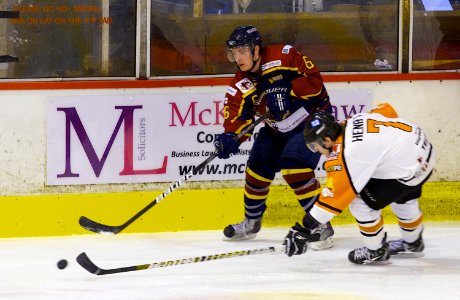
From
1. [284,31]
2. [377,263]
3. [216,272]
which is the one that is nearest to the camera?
[216,272]

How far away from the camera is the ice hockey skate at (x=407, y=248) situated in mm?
5363

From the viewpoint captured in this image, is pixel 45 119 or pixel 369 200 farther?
pixel 45 119

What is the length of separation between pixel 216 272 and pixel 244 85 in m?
1.03

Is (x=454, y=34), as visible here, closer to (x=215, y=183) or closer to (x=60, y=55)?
(x=215, y=183)

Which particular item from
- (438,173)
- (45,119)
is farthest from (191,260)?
(438,173)

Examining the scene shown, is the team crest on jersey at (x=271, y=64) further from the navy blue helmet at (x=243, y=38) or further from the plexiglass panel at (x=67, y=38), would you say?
the plexiglass panel at (x=67, y=38)

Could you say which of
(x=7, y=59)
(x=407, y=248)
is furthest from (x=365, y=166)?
(x=7, y=59)

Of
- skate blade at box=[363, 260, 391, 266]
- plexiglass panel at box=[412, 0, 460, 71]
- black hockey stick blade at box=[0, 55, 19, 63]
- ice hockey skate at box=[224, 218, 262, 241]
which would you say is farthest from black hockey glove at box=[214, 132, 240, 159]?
plexiglass panel at box=[412, 0, 460, 71]

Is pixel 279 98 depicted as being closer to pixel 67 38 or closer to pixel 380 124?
pixel 380 124

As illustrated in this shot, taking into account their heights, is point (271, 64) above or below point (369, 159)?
above

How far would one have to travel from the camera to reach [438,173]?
20.7ft

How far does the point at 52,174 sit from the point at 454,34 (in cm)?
243

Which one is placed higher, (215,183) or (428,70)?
(428,70)

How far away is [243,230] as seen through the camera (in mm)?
5887
